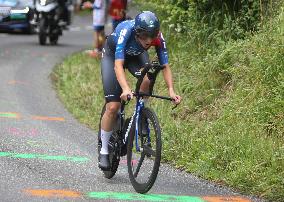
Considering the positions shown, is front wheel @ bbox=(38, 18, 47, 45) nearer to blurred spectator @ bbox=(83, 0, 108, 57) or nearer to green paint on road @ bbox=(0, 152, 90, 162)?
blurred spectator @ bbox=(83, 0, 108, 57)

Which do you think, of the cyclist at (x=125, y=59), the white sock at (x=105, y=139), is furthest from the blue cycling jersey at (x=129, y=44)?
the white sock at (x=105, y=139)

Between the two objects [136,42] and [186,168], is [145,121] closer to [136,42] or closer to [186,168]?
[136,42]

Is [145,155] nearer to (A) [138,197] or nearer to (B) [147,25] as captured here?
(A) [138,197]

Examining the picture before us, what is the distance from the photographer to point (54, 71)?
706 inches

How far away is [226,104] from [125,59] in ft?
8.11

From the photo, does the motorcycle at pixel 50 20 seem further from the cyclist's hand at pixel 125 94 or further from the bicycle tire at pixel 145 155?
the cyclist's hand at pixel 125 94

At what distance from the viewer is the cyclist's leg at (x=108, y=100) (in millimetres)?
8297

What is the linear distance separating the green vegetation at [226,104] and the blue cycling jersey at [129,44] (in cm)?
147

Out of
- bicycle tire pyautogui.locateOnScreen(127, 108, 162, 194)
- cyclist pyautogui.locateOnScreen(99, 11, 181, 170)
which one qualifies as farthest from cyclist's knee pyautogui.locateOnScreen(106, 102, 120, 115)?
bicycle tire pyautogui.locateOnScreen(127, 108, 162, 194)

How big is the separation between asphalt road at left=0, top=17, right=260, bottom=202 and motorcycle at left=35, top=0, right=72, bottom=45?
19.0 feet

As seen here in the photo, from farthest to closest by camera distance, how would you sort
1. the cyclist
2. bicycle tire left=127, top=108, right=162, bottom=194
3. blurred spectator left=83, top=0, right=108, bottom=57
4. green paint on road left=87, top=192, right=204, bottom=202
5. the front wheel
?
the front wheel, blurred spectator left=83, top=0, right=108, bottom=57, the cyclist, green paint on road left=87, top=192, right=204, bottom=202, bicycle tire left=127, top=108, right=162, bottom=194

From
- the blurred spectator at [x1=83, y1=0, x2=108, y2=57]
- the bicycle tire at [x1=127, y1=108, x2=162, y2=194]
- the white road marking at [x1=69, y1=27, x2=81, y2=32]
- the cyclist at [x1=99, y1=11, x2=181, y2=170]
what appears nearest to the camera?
the bicycle tire at [x1=127, y1=108, x2=162, y2=194]

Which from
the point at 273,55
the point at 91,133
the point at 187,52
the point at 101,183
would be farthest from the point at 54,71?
the point at 101,183

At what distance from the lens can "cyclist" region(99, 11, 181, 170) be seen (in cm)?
784
